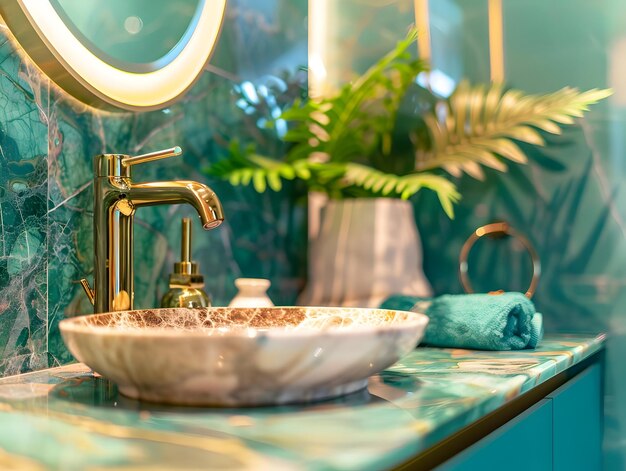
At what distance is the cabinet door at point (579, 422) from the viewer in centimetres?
102

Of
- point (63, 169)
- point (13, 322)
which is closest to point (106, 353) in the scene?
point (13, 322)

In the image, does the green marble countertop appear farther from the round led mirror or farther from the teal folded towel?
the round led mirror

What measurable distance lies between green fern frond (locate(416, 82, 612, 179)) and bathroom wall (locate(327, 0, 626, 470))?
1.4 inches

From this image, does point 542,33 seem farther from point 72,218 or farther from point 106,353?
point 106,353

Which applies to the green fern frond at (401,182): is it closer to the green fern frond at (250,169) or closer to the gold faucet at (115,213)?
the green fern frond at (250,169)

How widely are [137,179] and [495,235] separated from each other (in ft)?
2.66

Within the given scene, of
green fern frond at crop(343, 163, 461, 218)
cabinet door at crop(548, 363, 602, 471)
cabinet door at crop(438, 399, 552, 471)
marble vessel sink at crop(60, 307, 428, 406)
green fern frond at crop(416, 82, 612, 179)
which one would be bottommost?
cabinet door at crop(548, 363, 602, 471)

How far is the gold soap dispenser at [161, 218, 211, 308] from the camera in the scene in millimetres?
1022

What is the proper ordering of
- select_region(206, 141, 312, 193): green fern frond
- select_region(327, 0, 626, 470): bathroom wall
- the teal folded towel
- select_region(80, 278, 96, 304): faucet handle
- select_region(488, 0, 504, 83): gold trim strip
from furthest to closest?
select_region(488, 0, 504, 83): gold trim strip < select_region(327, 0, 626, 470): bathroom wall < select_region(206, 141, 312, 193): green fern frond < the teal folded towel < select_region(80, 278, 96, 304): faucet handle

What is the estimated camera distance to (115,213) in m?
0.95

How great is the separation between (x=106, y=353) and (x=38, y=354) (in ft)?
1.18

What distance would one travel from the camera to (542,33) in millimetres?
1502

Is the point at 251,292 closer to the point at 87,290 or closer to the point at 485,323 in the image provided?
the point at 87,290

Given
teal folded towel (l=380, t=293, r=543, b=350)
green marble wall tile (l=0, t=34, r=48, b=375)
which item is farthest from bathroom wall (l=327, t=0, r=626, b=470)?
green marble wall tile (l=0, t=34, r=48, b=375)
